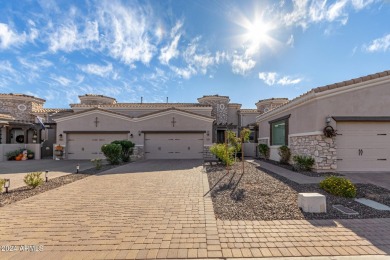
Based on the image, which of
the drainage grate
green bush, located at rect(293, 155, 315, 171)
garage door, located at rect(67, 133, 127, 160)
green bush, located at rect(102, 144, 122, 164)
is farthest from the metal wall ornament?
garage door, located at rect(67, 133, 127, 160)

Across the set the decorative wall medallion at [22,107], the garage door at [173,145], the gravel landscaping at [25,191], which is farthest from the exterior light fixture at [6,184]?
the decorative wall medallion at [22,107]

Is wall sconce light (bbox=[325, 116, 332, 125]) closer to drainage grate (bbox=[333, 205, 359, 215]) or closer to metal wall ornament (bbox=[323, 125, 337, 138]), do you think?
metal wall ornament (bbox=[323, 125, 337, 138])

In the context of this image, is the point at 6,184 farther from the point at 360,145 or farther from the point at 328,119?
the point at 360,145

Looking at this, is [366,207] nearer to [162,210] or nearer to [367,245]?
[367,245]

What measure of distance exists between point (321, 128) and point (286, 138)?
3160 mm

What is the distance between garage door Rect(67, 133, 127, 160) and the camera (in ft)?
54.9

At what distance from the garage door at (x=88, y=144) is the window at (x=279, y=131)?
12.9m

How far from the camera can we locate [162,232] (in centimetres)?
364

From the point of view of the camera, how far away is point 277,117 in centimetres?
1422

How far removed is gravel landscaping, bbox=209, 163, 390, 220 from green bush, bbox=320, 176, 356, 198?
205mm

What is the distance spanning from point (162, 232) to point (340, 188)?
5704 millimetres

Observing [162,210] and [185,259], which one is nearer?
[185,259]

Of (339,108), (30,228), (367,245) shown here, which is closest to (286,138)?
(339,108)

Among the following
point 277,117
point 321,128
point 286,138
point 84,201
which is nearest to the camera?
point 84,201
